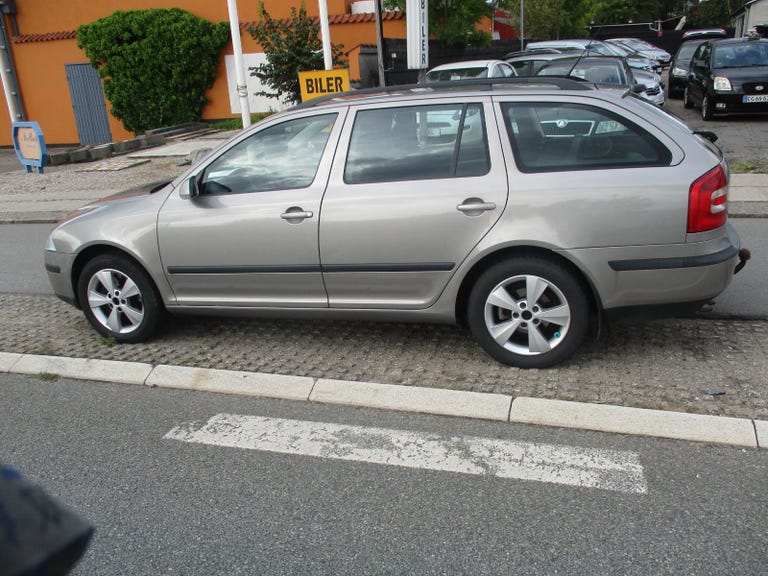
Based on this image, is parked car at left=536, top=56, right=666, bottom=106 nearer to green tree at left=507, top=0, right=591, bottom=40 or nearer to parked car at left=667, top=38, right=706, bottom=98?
parked car at left=667, top=38, right=706, bottom=98

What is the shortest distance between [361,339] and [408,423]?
1336 mm

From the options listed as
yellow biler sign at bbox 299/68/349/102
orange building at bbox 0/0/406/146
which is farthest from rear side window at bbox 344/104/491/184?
orange building at bbox 0/0/406/146

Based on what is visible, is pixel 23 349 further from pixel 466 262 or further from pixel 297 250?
pixel 466 262

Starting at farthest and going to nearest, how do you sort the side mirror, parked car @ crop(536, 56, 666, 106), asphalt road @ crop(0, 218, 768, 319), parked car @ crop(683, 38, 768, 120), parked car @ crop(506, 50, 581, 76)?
parked car @ crop(506, 50, 581, 76), parked car @ crop(683, 38, 768, 120), parked car @ crop(536, 56, 666, 106), asphalt road @ crop(0, 218, 768, 319), the side mirror

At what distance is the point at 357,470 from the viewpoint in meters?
3.50

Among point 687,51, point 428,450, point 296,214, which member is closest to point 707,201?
point 428,450

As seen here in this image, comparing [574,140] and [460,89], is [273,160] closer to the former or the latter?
[460,89]

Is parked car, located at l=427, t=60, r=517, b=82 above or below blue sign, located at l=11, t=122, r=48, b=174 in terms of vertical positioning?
above

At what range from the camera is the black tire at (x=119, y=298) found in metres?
5.14

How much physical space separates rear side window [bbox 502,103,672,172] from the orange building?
692 inches

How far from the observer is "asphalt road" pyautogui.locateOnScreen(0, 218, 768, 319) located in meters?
5.37

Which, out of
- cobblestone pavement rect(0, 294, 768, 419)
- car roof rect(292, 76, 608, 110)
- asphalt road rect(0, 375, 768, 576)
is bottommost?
cobblestone pavement rect(0, 294, 768, 419)

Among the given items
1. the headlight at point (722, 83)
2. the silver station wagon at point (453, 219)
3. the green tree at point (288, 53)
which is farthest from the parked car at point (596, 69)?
the silver station wagon at point (453, 219)

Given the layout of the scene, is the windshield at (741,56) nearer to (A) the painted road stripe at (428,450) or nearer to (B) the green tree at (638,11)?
(A) the painted road stripe at (428,450)
